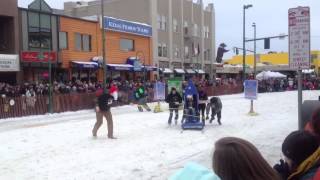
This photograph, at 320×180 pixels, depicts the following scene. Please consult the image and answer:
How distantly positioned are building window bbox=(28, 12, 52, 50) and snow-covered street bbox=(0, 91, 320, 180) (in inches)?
516

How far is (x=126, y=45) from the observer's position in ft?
141

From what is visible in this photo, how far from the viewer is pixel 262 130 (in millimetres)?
15789

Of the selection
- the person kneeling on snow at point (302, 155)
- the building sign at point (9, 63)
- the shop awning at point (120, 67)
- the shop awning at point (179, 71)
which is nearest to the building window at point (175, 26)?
the shop awning at point (179, 71)

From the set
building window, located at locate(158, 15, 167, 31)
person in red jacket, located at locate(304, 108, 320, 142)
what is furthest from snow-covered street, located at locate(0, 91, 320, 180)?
building window, located at locate(158, 15, 167, 31)

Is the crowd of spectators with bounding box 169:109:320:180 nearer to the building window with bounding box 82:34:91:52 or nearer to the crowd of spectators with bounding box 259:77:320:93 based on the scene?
the building window with bounding box 82:34:91:52

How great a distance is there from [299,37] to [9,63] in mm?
25414

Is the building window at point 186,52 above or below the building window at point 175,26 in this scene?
below

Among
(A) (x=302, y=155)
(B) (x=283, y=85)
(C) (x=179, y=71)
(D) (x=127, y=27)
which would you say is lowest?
(B) (x=283, y=85)

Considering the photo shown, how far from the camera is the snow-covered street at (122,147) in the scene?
9797mm

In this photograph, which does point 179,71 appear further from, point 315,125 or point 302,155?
point 302,155

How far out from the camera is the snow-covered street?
980 cm

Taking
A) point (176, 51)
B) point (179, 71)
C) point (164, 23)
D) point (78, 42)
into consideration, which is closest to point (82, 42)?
point (78, 42)

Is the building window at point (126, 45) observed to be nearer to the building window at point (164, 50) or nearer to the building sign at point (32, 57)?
the building window at point (164, 50)

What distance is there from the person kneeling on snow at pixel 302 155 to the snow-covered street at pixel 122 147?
5.97 metres
